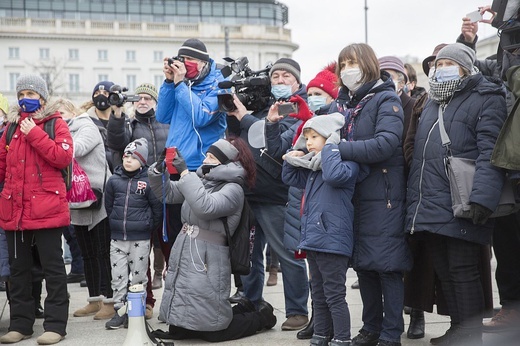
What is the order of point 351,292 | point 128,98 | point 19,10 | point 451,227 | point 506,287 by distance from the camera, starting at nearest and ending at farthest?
point 451,227 → point 506,287 → point 128,98 → point 351,292 → point 19,10

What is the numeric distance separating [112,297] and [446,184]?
3514 millimetres

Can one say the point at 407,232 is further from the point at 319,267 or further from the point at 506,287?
the point at 506,287

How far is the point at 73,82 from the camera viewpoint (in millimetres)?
85500

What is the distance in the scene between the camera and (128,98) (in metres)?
7.29

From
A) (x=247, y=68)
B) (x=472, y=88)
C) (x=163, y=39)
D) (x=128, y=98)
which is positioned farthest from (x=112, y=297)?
(x=163, y=39)

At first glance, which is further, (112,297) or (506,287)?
(112,297)

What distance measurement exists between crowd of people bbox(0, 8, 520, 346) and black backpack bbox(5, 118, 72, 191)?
24mm

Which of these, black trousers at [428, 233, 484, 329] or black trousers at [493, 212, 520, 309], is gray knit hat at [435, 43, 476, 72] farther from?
black trousers at [493, 212, 520, 309]

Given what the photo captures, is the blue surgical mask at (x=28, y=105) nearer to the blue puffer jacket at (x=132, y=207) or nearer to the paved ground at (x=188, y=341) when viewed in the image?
the blue puffer jacket at (x=132, y=207)

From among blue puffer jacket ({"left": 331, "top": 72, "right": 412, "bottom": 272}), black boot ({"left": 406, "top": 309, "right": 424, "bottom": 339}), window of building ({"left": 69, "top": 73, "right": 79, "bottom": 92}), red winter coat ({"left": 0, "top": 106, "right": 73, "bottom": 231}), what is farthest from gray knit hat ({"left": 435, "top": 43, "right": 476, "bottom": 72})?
window of building ({"left": 69, "top": 73, "right": 79, "bottom": 92})

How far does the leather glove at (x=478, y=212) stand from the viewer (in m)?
5.09

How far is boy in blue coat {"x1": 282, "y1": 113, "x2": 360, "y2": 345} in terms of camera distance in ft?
17.8

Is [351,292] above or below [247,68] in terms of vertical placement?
below

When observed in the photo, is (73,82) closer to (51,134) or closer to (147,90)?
(147,90)
